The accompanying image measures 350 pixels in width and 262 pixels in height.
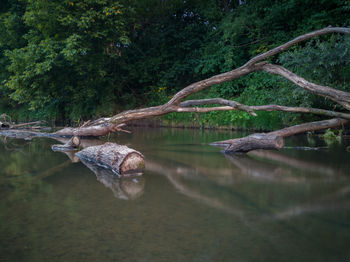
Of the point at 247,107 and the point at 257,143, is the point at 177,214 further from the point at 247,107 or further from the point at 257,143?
the point at 247,107

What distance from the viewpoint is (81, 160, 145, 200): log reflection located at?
134 inches

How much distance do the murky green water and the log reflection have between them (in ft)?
0.04

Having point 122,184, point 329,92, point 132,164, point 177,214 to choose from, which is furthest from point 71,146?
point 329,92

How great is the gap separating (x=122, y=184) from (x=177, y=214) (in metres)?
1.38

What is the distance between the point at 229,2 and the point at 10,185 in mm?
18963

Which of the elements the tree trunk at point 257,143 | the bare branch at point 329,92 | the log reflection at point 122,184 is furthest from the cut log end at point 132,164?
the bare branch at point 329,92

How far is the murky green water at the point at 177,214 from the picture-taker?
1.99 metres

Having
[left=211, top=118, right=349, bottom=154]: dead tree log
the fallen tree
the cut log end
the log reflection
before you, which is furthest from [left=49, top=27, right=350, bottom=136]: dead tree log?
the log reflection

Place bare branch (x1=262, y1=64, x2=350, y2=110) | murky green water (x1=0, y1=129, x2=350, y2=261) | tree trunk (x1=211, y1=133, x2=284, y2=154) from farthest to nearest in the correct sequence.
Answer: bare branch (x1=262, y1=64, x2=350, y2=110)
tree trunk (x1=211, y1=133, x2=284, y2=154)
murky green water (x1=0, y1=129, x2=350, y2=261)

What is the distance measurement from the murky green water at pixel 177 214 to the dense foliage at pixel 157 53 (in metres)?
7.02

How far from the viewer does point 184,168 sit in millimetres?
5098

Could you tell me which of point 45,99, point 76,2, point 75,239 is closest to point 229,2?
point 76,2

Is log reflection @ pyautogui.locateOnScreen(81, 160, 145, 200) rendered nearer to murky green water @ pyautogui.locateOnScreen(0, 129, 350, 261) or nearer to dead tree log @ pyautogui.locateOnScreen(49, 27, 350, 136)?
murky green water @ pyautogui.locateOnScreen(0, 129, 350, 261)

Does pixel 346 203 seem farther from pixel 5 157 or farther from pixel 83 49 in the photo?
pixel 83 49
